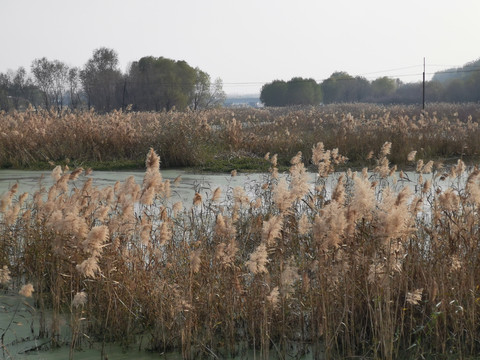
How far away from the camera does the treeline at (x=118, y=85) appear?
150ft

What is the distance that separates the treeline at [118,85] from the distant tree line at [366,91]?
18155 millimetres

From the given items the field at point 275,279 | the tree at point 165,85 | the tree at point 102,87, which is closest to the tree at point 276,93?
the tree at point 165,85

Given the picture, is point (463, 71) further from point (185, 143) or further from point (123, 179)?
point (123, 179)

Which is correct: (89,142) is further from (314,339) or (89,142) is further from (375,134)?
(314,339)

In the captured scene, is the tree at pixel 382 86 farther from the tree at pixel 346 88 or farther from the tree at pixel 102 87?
the tree at pixel 102 87

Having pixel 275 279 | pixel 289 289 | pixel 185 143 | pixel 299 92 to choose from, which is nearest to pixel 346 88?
pixel 299 92

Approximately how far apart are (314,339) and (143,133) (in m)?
11.4

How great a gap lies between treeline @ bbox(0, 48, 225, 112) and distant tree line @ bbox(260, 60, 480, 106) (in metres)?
18.2

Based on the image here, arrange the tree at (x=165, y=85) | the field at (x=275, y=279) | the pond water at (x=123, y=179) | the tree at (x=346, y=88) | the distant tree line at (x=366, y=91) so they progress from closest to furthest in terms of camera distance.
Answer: the field at (x=275, y=279), the pond water at (x=123, y=179), the tree at (x=165, y=85), the distant tree line at (x=366, y=91), the tree at (x=346, y=88)

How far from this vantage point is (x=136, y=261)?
4.16 m

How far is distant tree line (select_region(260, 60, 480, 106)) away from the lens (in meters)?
57.5

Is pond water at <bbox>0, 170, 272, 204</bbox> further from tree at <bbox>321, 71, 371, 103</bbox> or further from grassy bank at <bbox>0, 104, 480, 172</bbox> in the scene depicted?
tree at <bbox>321, 71, 371, 103</bbox>

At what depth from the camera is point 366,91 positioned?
8219 centimetres

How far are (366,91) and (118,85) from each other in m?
43.5
